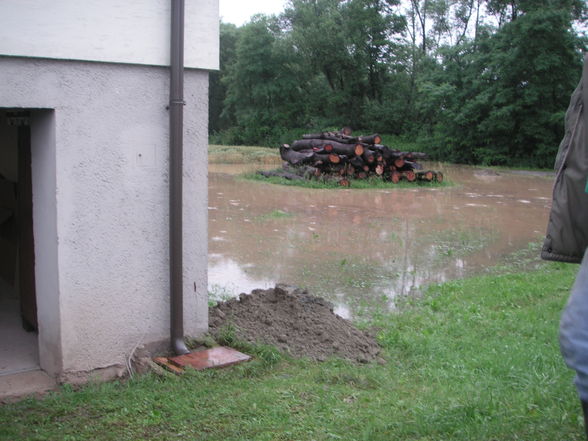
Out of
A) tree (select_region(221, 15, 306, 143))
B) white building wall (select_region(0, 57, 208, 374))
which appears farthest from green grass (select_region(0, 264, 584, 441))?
tree (select_region(221, 15, 306, 143))

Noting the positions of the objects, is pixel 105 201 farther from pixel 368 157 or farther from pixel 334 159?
pixel 368 157

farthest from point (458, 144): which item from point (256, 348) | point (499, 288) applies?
point (256, 348)

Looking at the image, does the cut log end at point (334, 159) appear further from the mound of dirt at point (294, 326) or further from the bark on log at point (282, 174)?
the mound of dirt at point (294, 326)

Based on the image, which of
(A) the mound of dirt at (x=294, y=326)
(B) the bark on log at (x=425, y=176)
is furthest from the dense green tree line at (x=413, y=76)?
(A) the mound of dirt at (x=294, y=326)

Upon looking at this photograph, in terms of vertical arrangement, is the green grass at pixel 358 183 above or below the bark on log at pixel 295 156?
below

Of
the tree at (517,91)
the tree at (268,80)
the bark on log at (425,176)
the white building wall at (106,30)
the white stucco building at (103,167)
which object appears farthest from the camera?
the tree at (268,80)

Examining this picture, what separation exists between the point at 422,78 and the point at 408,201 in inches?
878

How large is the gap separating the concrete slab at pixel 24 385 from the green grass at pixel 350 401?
191mm

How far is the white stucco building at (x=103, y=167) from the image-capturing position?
14.1 ft

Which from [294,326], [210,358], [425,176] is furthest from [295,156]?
[210,358]

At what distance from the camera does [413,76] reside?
49.3m

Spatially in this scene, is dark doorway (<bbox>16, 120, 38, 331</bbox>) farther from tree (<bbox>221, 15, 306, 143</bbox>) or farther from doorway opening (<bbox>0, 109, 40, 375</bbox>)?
tree (<bbox>221, 15, 306, 143</bbox>)

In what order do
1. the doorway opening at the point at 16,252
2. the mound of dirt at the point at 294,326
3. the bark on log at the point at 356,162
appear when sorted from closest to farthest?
the doorway opening at the point at 16,252, the mound of dirt at the point at 294,326, the bark on log at the point at 356,162

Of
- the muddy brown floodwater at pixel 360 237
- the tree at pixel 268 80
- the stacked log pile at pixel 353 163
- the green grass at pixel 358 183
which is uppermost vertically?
the tree at pixel 268 80
